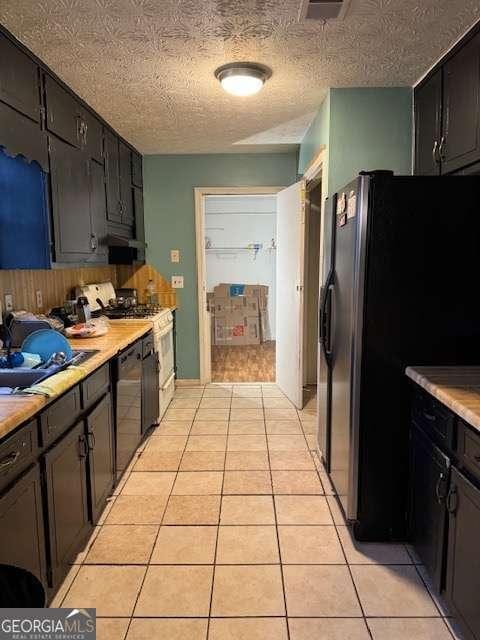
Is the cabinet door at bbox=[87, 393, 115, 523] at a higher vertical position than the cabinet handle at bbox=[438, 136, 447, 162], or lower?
lower

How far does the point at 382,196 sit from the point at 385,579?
162 centimetres

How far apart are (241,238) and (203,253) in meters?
2.37

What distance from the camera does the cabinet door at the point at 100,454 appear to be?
2050 mm

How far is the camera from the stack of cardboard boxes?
21.9 feet

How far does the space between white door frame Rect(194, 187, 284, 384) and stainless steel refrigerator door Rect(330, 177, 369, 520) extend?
2263 millimetres

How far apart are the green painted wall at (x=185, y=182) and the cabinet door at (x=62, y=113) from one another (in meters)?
1.66

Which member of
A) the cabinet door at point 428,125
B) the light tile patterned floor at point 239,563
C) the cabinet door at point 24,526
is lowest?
the light tile patterned floor at point 239,563

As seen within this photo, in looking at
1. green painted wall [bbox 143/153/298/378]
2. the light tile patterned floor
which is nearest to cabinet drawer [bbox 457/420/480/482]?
the light tile patterned floor

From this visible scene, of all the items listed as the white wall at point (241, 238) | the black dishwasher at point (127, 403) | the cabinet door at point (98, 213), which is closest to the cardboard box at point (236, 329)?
the white wall at point (241, 238)

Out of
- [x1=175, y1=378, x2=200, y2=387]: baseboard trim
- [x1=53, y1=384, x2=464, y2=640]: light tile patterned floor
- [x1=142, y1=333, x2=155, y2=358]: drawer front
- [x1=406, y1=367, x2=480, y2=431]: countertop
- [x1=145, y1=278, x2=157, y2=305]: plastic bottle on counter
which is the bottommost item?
[x1=53, y1=384, x2=464, y2=640]: light tile patterned floor

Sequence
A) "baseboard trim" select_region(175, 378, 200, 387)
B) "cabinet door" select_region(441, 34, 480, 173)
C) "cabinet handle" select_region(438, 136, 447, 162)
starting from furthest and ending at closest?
"baseboard trim" select_region(175, 378, 200, 387), "cabinet handle" select_region(438, 136, 447, 162), "cabinet door" select_region(441, 34, 480, 173)

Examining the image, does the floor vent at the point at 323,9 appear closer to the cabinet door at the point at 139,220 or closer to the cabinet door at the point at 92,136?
the cabinet door at the point at 92,136

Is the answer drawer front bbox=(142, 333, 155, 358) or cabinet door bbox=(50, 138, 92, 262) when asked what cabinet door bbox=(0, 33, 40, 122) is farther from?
drawer front bbox=(142, 333, 155, 358)

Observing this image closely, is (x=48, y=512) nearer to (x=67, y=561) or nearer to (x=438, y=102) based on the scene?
(x=67, y=561)
